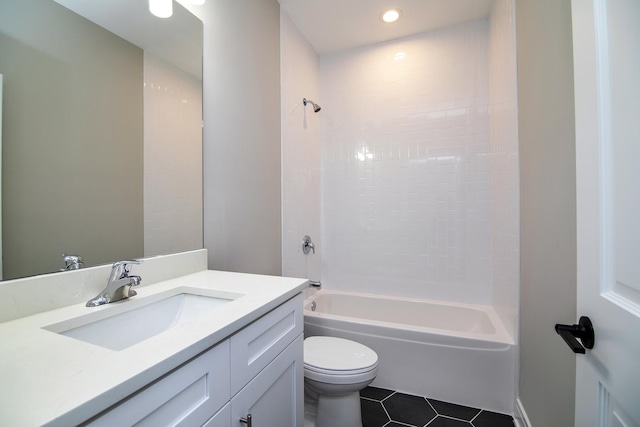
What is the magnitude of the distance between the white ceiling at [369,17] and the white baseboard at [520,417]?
2.66 meters

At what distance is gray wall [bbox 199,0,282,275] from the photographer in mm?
1366

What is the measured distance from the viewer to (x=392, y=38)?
2375 millimetres

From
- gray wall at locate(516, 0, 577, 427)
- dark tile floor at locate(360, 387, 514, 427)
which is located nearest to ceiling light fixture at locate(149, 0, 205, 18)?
gray wall at locate(516, 0, 577, 427)

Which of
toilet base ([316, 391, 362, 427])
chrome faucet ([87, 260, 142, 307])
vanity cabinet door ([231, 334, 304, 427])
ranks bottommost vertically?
toilet base ([316, 391, 362, 427])

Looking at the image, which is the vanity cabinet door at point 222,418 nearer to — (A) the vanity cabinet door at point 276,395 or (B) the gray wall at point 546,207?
(A) the vanity cabinet door at point 276,395

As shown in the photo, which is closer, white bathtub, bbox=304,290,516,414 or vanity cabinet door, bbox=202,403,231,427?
vanity cabinet door, bbox=202,403,231,427

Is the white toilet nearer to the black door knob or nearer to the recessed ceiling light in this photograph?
the black door knob

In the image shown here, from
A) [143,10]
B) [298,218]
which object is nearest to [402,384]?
[298,218]

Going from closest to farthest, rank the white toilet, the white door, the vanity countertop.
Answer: the vanity countertop
the white door
the white toilet

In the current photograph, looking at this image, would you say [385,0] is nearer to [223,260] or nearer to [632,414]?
[223,260]

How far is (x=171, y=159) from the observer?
1177 mm

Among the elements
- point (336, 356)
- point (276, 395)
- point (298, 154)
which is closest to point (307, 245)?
point (298, 154)

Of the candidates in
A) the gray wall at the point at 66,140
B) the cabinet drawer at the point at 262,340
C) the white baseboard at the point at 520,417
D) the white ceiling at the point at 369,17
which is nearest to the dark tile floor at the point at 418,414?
the white baseboard at the point at 520,417

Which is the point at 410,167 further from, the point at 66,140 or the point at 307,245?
the point at 66,140
